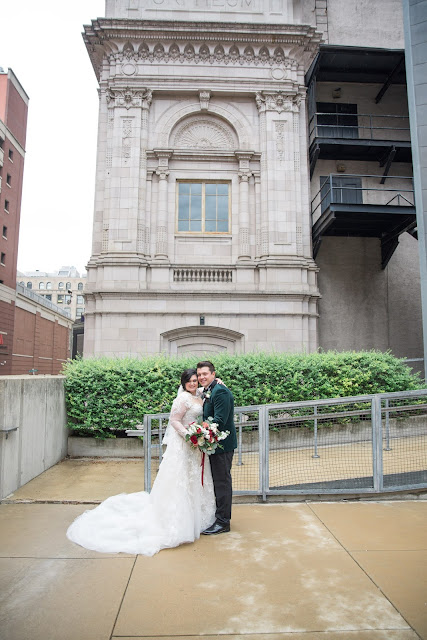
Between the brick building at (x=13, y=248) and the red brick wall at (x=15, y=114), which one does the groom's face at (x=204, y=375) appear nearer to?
the brick building at (x=13, y=248)

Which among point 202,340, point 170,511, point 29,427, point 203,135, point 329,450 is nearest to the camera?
point 170,511

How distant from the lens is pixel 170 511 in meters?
5.02

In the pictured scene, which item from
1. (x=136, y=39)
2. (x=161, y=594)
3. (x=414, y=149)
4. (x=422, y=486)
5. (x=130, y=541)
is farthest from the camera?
(x=136, y=39)

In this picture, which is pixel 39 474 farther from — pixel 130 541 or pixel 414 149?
pixel 414 149

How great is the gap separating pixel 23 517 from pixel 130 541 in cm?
189

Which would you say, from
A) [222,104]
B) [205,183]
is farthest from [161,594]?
[222,104]

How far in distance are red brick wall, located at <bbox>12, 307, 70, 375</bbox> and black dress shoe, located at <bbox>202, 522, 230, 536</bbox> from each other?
1215 inches

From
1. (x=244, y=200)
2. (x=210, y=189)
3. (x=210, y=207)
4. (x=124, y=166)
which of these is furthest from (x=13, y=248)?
(x=244, y=200)

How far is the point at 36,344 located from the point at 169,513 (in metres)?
43.4

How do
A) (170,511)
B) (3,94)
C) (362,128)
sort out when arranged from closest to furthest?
(170,511)
(362,128)
(3,94)

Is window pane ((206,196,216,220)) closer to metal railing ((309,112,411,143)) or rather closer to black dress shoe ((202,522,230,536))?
metal railing ((309,112,411,143))

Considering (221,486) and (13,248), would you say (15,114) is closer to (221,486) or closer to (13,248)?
(13,248)

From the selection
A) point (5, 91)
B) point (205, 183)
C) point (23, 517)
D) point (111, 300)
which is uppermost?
point (5, 91)

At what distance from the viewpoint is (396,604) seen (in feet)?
11.6
